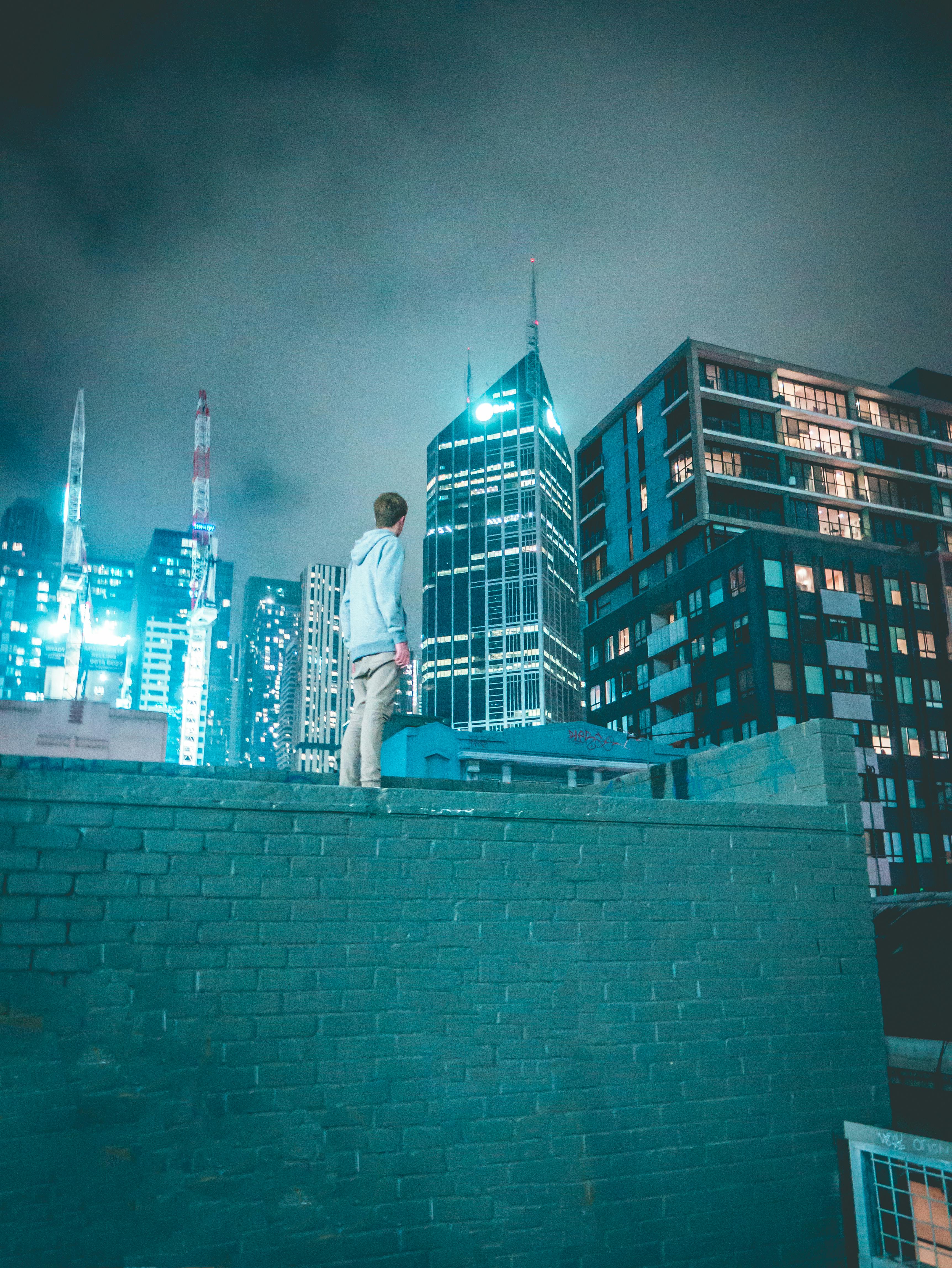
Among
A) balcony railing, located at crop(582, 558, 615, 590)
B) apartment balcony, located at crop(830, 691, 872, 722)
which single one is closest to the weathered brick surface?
apartment balcony, located at crop(830, 691, 872, 722)

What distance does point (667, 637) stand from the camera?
5469cm

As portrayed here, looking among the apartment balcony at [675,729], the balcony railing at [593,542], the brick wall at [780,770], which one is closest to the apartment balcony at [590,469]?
the balcony railing at [593,542]

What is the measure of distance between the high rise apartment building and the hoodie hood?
43.1 m

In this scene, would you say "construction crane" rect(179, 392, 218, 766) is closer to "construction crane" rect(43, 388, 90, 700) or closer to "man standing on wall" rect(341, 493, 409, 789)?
"construction crane" rect(43, 388, 90, 700)

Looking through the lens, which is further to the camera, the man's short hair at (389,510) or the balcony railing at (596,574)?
the balcony railing at (596,574)

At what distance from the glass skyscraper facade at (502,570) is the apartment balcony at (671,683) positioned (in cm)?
7801

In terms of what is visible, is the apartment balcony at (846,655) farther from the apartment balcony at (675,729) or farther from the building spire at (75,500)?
the building spire at (75,500)

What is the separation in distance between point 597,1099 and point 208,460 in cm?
17124

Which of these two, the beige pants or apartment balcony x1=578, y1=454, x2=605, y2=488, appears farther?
apartment balcony x1=578, y1=454, x2=605, y2=488

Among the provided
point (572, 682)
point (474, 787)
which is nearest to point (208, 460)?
point (572, 682)

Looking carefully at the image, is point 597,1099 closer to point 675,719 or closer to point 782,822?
point 782,822

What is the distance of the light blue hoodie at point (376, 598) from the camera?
224 inches

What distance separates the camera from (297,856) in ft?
15.9

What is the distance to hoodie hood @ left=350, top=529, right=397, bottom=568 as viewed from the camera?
232 inches
